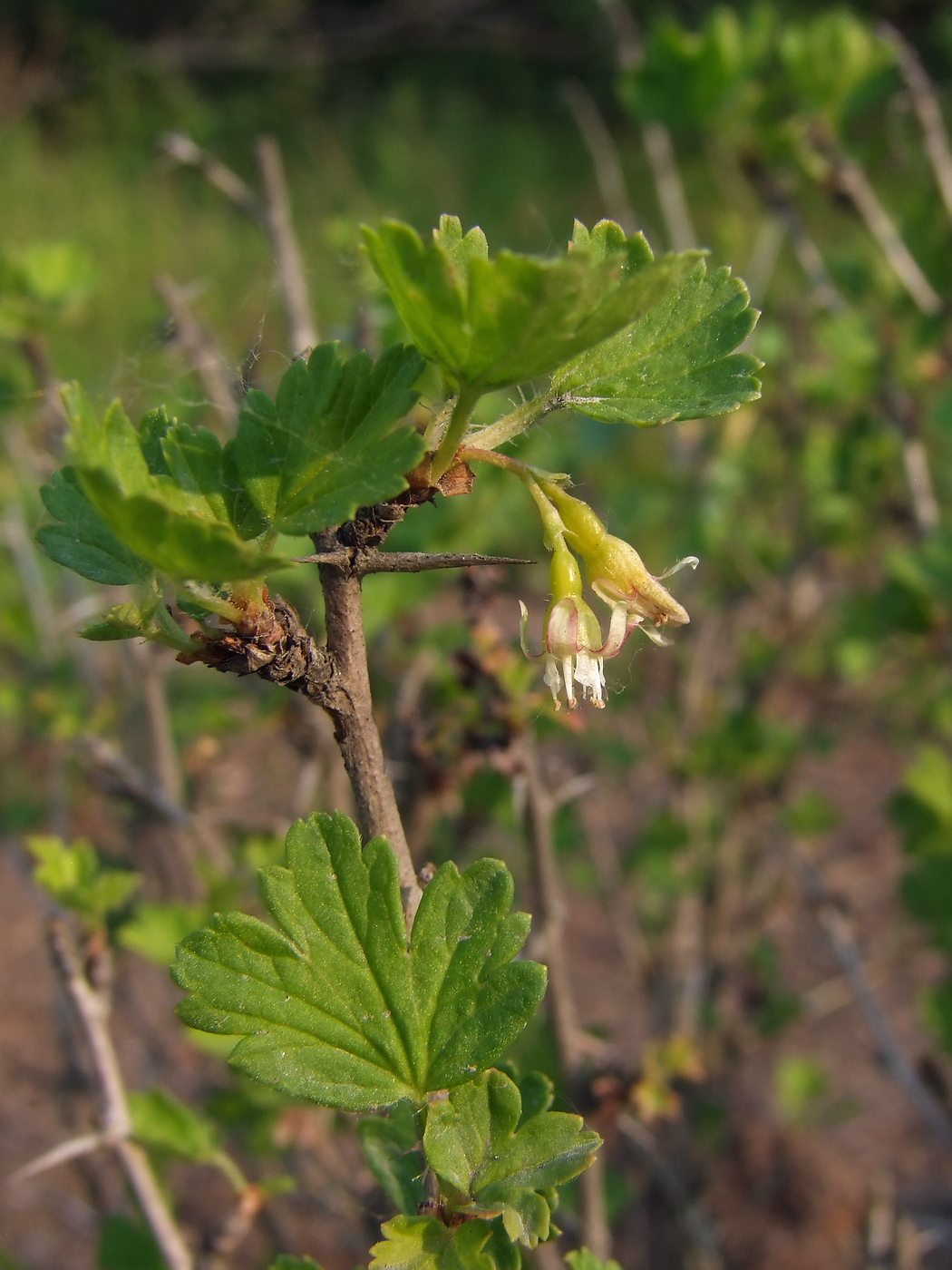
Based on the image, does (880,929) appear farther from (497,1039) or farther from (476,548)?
(497,1039)

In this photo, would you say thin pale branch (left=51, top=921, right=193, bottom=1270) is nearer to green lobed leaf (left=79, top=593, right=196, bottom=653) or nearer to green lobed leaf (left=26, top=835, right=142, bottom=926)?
green lobed leaf (left=26, top=835, right=142, bottom=926)

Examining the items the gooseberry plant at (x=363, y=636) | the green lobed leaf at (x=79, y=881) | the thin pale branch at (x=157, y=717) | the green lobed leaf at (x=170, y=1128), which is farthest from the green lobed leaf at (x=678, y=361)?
the thin pale branch at (x=157, y=717)

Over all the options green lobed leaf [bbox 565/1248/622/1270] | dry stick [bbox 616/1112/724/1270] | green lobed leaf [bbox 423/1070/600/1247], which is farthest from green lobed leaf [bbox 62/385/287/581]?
dry stick [bbox 616/1112/724/1270]

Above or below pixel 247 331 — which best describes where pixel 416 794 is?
below

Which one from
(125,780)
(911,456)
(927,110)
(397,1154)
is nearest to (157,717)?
(125,780)

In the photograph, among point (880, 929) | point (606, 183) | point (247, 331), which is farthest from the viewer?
point (247, 331)

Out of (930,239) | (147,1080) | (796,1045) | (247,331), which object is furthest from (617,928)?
(247,331)

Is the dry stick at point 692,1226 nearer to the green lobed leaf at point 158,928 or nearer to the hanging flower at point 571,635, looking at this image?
the green lobed leaf at point 158,928
